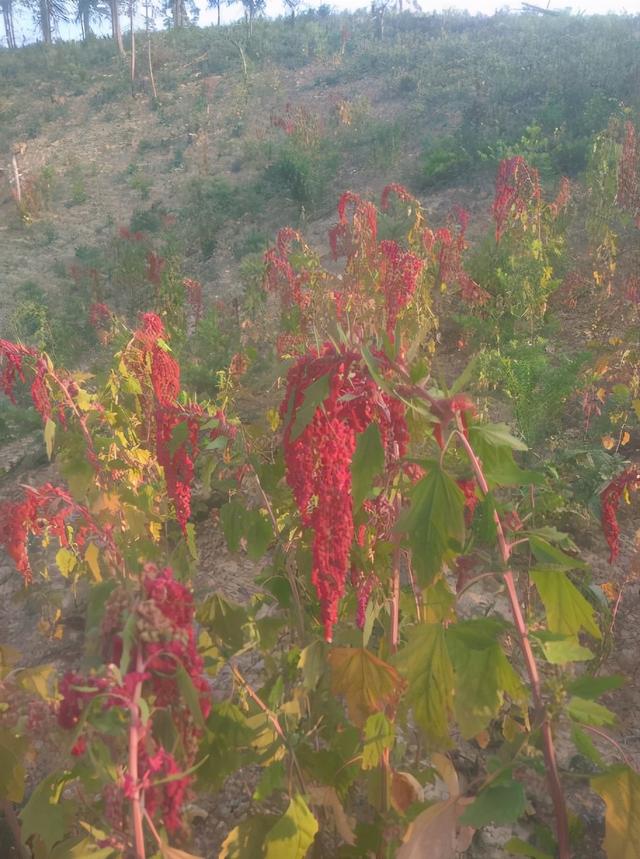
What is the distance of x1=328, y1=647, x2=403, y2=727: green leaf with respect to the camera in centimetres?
148

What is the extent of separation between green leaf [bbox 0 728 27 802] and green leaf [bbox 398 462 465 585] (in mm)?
1279

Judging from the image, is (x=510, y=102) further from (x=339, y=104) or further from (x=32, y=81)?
(x=32, y=81)

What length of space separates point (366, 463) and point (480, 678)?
481 mm

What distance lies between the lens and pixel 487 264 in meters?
6.14

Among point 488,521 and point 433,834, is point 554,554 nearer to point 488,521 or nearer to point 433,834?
point 488,521

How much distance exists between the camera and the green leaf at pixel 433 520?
3.71 ft

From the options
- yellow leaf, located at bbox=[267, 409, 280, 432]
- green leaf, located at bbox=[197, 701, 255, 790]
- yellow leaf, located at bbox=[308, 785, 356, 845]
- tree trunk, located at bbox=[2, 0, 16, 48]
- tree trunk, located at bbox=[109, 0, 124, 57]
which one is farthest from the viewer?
tree trunk, located at bbox=[2, 0, 16, 48]

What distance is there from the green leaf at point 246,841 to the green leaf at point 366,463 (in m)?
0.91

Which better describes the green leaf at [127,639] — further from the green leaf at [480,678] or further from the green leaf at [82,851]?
the green leaf at [480,678]

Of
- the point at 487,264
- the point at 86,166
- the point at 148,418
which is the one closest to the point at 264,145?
the point at 86,166

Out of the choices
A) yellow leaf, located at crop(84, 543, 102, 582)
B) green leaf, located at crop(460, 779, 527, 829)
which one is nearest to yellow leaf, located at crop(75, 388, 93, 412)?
Result: yellow leaf, located at crop(84, 543, 102, 582)

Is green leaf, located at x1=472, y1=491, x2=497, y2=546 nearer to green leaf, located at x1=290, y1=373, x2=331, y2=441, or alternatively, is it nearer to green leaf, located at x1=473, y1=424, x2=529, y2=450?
green leaf, located at x1=473, y1=424, x2=529, y2=450

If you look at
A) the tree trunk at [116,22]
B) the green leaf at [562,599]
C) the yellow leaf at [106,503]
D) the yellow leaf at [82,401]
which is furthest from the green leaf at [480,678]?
the tree trunk at [116,22]

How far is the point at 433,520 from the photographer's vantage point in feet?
3.74
